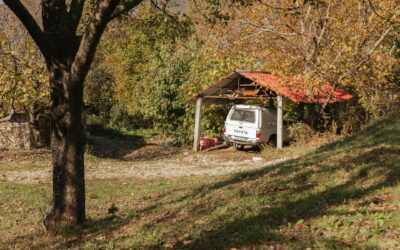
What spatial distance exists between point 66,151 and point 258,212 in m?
3.14

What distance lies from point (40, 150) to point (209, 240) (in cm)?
1673

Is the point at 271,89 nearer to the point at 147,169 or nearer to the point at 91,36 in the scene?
the point at 147,169

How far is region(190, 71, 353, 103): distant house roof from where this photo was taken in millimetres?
18859

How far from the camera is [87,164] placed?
1748 centimetres

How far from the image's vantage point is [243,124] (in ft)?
68.9

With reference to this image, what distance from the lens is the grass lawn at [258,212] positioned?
16.9 ft

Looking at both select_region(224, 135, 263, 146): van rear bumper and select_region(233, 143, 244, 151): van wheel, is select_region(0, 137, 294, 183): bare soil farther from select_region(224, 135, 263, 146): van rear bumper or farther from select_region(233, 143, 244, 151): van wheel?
select_region(224, 135, 263, 146): van rear bumper

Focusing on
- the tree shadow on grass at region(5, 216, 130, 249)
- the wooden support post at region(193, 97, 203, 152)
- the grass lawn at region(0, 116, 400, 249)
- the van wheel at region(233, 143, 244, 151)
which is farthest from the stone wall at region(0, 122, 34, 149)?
the tree shadow on grass at region(5, 216, 130, 249)

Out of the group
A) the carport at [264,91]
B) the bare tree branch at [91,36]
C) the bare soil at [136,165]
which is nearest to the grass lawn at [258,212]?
the bare tree branch at [91,36]

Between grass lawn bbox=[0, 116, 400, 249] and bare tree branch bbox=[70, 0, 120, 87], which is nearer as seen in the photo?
grass lawn bbox=[0, 116, 400, 249]

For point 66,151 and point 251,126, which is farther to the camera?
point 251,126

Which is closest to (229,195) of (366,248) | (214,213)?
(214,213)

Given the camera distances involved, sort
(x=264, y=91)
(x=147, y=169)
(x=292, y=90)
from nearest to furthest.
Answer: (x=147, y=169) → (x=292, y=90) → (x=264, y=91)

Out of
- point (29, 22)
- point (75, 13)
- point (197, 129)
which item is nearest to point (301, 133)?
point (197, 129)
